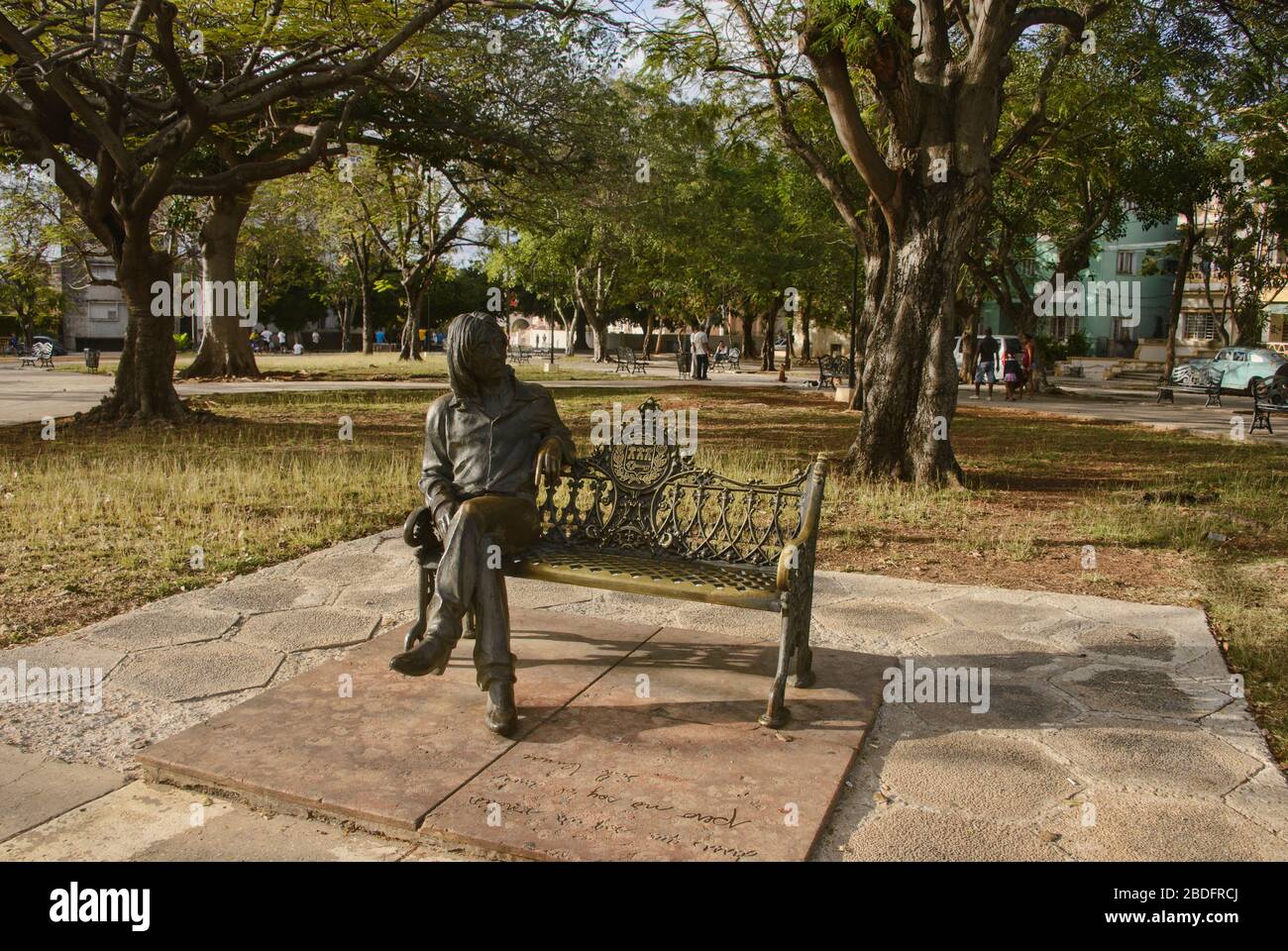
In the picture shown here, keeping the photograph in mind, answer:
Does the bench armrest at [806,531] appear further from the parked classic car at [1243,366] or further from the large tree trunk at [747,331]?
the large tree trunk at [747,331]

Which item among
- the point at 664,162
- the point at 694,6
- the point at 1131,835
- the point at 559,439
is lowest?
the point at 1131,835

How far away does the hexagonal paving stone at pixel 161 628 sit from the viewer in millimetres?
4922

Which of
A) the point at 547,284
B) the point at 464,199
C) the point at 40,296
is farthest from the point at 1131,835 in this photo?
the point at 40,296

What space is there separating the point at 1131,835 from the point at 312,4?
601 inches

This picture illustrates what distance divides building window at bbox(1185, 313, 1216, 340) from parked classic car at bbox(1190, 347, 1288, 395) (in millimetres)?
32895

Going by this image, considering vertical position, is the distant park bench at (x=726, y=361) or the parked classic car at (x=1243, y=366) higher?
the distant park bench at (x=726, y=361)

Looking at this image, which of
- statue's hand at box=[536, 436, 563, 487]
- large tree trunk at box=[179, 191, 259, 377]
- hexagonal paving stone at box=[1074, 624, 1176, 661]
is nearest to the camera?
statue's hand at box=[536, 436, 563, 487]

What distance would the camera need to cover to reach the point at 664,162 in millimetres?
30500

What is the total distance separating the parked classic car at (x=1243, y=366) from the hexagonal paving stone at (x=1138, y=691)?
25.2 meters

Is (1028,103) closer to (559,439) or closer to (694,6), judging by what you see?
(694,6)

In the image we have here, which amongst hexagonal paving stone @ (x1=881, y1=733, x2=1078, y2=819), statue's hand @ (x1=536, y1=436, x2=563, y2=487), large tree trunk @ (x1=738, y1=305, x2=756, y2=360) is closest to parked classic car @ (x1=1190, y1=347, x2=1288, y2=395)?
large tree trunk @ (x1=738, y1=305, x2=756, y2=360)

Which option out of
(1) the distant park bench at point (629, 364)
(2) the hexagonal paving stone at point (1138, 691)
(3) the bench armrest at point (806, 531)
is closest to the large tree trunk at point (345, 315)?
(1) the distant park bench at point (629, 364)

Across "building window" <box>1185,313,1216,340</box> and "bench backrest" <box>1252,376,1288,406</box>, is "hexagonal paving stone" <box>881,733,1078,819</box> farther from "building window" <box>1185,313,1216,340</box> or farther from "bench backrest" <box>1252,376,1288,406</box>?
"building window" <box>1185,313,1216,340</box>

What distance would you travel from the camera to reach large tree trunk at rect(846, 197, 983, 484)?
32.6 ft
